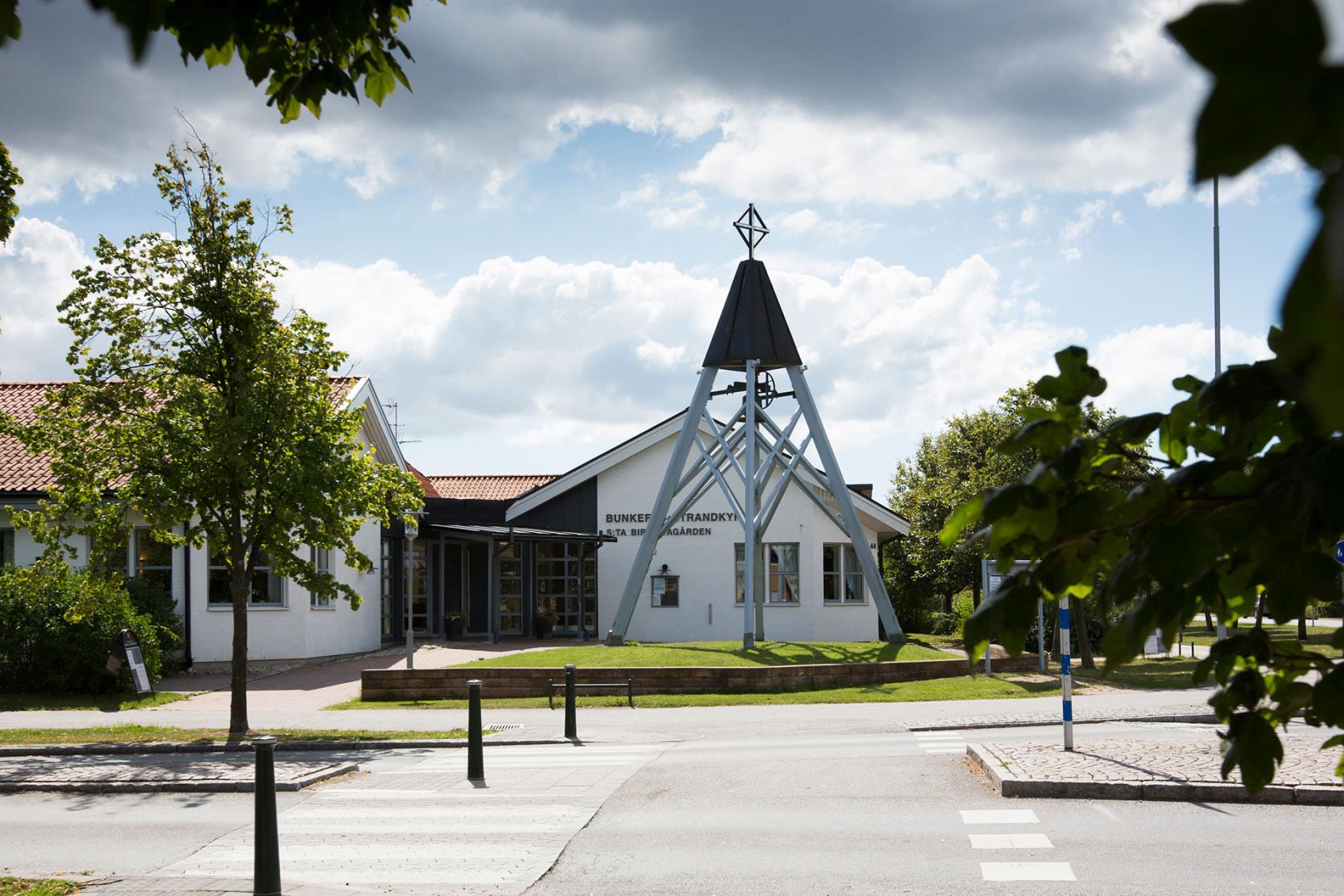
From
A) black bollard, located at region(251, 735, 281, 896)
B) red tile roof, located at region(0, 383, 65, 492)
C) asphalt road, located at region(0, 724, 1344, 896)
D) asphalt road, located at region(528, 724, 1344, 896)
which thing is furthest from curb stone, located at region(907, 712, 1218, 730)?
red tile roof, located at region(0, 383, 65, 492)

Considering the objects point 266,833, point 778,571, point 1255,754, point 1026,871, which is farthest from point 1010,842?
point 778,571

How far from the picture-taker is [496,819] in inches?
423

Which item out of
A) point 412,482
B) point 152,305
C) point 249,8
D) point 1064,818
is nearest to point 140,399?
point 152,305

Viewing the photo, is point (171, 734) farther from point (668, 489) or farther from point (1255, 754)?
point (1255, 754)

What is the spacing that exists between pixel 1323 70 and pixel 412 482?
60.4 feet

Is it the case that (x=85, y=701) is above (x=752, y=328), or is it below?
below

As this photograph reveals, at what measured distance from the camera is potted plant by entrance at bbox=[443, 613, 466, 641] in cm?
3425

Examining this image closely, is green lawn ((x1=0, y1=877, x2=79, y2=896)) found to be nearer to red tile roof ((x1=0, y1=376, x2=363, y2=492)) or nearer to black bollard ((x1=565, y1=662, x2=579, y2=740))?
black bollard ((x1=565, y1=662, x2=579, y2=740))

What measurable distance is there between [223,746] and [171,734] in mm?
1643

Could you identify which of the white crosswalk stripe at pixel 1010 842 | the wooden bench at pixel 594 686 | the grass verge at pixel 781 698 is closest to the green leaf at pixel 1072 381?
the white crosswalk stripe at pixel 1010 842

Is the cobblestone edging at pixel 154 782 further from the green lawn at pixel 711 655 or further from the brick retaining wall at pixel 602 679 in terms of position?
the green lawn at pixel 711 655

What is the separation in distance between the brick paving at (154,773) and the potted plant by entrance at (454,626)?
61.9ft

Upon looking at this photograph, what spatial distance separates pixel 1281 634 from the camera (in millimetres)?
39469

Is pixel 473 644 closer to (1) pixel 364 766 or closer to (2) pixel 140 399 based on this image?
(2) pixel 140 399
